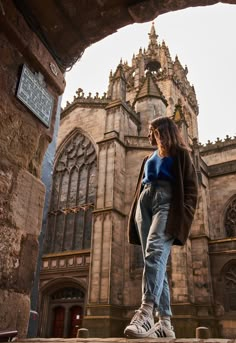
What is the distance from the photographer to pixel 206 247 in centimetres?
1372

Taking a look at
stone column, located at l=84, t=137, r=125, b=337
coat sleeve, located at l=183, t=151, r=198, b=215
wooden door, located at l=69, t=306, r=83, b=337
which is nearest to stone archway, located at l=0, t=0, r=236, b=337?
coat sleeve, located at l=183, t=151, r=198, b=215

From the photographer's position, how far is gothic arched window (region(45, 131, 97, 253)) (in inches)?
647

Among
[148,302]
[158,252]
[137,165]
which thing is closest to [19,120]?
[158,252]

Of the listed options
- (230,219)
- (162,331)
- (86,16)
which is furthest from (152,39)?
(162,331)

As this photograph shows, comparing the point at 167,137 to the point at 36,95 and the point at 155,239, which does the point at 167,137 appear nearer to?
the point at 155,239

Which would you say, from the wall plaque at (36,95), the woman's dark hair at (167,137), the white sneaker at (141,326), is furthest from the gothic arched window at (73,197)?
the white sneaker at (141,326)

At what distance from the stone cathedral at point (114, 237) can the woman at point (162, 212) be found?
10612 millimetres

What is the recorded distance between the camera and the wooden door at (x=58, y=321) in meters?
15.1

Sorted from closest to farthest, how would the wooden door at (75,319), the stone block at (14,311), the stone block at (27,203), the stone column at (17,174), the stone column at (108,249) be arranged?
the stone block at (14,311) → the stone column at (17,174) → the stone block at (27,203) → the stone column at (108,249) → the wooden door at (75,319)

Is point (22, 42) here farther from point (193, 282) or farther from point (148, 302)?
point (193, 282)

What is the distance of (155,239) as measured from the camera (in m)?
2.56

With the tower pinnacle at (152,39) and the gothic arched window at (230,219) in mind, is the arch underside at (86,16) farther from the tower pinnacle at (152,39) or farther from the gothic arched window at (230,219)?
the tower pinnacle at (152,39)

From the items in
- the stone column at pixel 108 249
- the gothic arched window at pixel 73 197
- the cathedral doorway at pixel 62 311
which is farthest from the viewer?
the gothic arched window at pixel 73 197

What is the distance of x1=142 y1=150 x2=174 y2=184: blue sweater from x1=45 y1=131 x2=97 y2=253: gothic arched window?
528 inches
